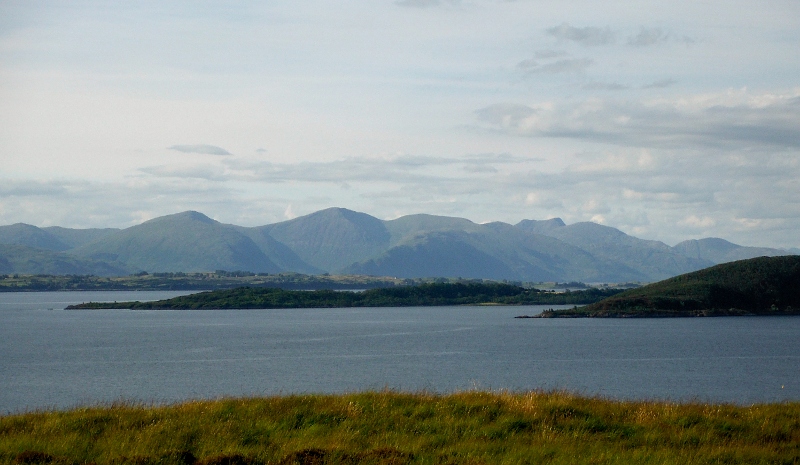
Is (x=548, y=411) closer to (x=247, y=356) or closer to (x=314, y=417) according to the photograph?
(x=314, y=417)

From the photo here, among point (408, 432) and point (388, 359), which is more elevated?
point (408, 432)

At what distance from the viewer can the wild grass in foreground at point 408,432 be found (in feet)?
52.0

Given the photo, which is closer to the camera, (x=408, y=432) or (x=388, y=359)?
(x=408, y=432)

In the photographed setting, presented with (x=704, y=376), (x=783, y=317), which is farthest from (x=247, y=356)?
(x=783, y=317)

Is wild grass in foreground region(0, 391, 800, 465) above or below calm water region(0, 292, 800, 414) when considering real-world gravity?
above

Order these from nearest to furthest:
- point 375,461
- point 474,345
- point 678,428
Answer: point 375,461 < point 678,428 < point 474,345

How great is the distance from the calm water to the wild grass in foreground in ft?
38.3

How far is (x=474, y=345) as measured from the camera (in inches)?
4609

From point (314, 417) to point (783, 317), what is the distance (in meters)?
202

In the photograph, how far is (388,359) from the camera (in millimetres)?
92250

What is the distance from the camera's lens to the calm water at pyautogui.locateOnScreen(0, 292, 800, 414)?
65.2m

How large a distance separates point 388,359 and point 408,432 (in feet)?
246

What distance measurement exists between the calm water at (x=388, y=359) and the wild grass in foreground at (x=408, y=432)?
460 inches

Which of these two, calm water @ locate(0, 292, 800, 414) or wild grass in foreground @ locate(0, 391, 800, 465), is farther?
calm water @ locate(0, 292, 800, 414)
